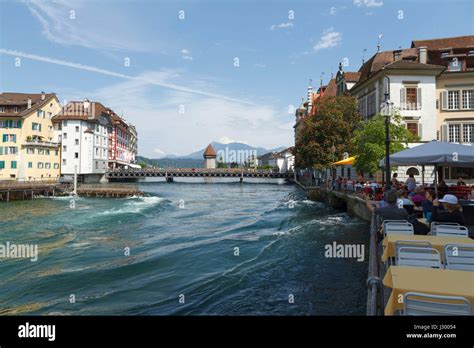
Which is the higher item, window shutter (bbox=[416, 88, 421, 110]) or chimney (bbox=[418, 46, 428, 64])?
chimney (bbox=[418, 46, 428, 64])

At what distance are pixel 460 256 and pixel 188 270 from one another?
9522 millimetres

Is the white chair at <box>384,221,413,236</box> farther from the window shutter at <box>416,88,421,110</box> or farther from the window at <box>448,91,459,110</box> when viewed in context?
the window at <box>448,91,459,110</box>

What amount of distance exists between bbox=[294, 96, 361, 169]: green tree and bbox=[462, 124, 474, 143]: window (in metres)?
10.9

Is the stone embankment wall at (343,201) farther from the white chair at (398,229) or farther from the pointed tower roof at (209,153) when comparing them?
the pointed tower roof at (209,153)

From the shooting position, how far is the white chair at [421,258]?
18.2ft

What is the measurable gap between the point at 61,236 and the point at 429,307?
2181cm

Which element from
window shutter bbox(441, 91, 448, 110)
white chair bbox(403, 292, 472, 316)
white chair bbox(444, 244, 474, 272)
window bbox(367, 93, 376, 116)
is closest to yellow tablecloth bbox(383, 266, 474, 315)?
white chair bbox(403, 292, 472, 316)

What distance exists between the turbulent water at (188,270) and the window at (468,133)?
22455 mm

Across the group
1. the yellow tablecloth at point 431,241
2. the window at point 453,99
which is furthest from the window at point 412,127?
the yellow tablecloth at point 431,241

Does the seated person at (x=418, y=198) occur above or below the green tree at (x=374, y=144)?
below

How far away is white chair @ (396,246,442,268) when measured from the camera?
555cm

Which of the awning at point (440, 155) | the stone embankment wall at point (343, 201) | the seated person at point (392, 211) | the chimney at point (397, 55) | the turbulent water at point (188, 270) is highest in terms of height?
the chimney at point (397, 55)

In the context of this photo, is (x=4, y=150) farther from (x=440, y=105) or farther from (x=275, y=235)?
(x=440, y=105)
